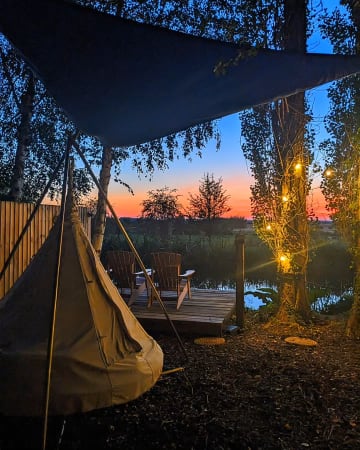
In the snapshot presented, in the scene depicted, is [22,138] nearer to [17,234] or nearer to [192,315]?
[17,234]

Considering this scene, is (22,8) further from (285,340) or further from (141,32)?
(285,340)

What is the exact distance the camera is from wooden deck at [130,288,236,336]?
212 inches

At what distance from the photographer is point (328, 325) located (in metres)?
5.70

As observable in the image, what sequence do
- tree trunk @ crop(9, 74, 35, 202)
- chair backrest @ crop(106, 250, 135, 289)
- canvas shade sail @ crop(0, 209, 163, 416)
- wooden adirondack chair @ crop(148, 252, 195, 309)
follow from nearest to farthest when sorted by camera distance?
canvas shade sail @ crop(0, 209, 163, 416), wooden adirondack chair @ crop(148, 252, 195, 309), chair backrest @ crop(106, 250, 135, 289), tree trunk @ crop(9, 74, 35, 202)

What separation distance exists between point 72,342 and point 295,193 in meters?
4.09

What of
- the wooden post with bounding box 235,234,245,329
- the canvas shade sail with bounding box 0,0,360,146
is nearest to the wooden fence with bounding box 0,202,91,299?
the canvas shade sail with bounding box 0,0,360,146

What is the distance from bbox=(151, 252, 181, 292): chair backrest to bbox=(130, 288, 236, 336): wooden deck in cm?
41

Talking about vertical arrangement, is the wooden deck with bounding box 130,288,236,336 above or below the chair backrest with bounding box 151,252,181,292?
below

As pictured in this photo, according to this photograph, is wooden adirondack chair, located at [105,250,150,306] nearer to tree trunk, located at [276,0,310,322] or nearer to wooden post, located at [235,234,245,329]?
wooden post, located at [235,234,245,329]

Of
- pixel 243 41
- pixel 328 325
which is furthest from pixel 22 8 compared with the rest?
pixel 328 325

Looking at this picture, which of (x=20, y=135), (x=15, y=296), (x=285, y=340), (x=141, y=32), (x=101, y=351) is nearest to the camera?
(x=141, y=32)

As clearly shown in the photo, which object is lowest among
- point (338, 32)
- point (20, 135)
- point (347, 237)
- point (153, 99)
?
point (347, 237)

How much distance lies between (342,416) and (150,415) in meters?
1.48

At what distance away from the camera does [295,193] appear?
5.80 metres
